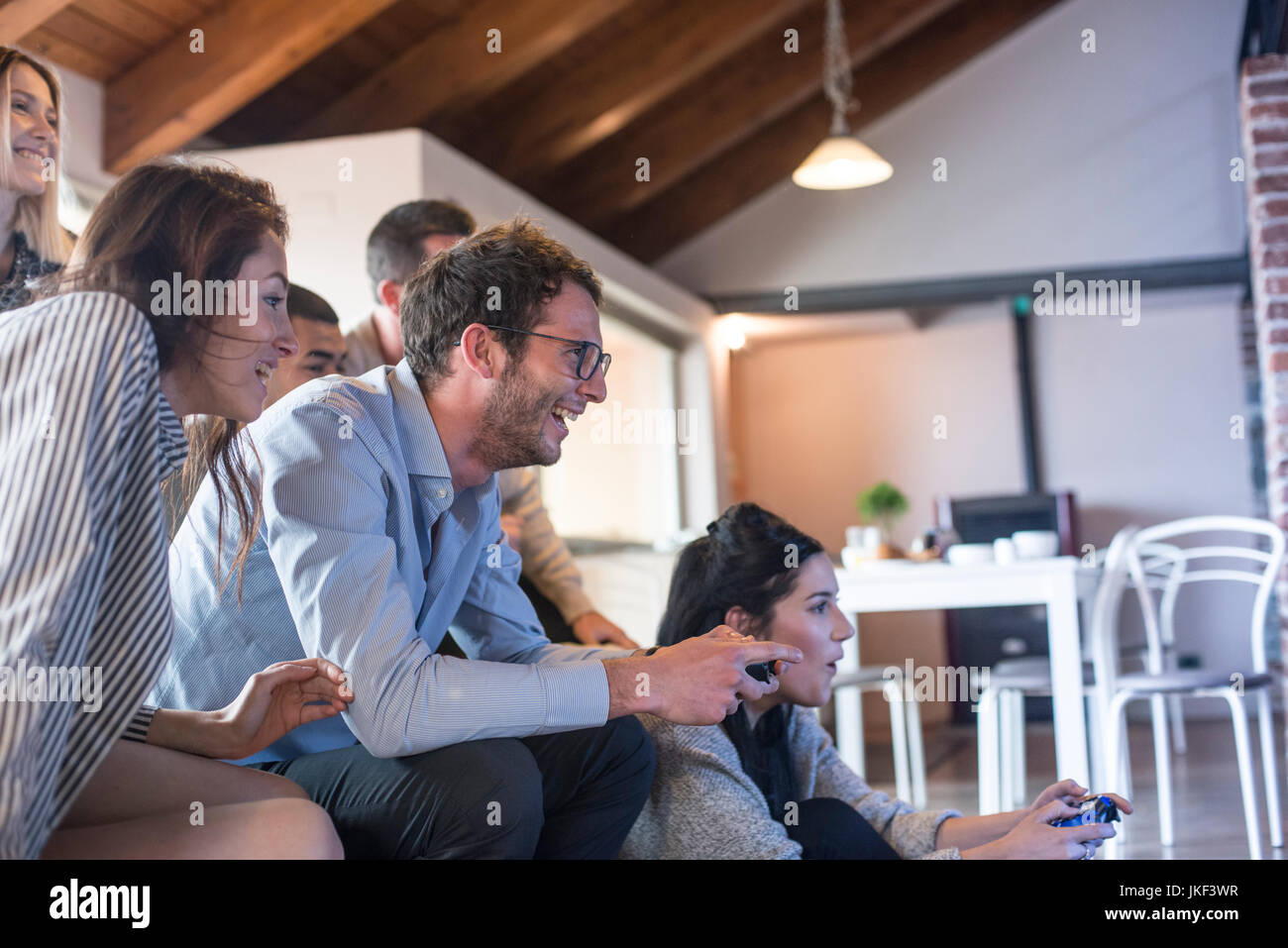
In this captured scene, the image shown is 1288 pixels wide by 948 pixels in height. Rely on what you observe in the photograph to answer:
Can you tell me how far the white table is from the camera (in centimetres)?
283

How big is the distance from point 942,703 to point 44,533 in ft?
20.7

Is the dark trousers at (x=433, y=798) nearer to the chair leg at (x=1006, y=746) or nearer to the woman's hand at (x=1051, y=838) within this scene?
the woman's hand at (x=1051, y=838)

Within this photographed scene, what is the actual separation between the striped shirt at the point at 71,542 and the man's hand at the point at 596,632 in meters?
1.27

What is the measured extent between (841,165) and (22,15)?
101 inches

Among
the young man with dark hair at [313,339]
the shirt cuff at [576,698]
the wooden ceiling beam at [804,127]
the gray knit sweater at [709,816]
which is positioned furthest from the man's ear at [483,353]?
the wooden ceiling beam at [804,127]

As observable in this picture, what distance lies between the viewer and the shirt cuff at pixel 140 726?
115cm

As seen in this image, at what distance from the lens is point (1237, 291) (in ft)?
21.2

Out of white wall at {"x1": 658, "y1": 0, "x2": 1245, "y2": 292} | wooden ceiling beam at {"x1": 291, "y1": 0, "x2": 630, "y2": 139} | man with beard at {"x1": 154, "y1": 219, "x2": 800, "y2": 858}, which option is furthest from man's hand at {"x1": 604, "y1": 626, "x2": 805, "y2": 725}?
white wall at {"x1": 658, "y1": 0, "x2": 1245, "y2": 292}

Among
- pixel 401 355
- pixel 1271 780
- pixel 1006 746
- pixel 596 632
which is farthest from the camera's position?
pixel 1006 746

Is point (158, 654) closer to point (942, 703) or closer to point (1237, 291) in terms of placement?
point (942, 703)

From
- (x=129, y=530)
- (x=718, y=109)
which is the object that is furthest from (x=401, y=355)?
(x=718, y=109)

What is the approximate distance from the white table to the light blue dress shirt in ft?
5.06

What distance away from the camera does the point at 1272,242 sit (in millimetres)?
3486

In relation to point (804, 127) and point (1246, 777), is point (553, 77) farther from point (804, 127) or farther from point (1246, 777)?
point (1246, 777)
